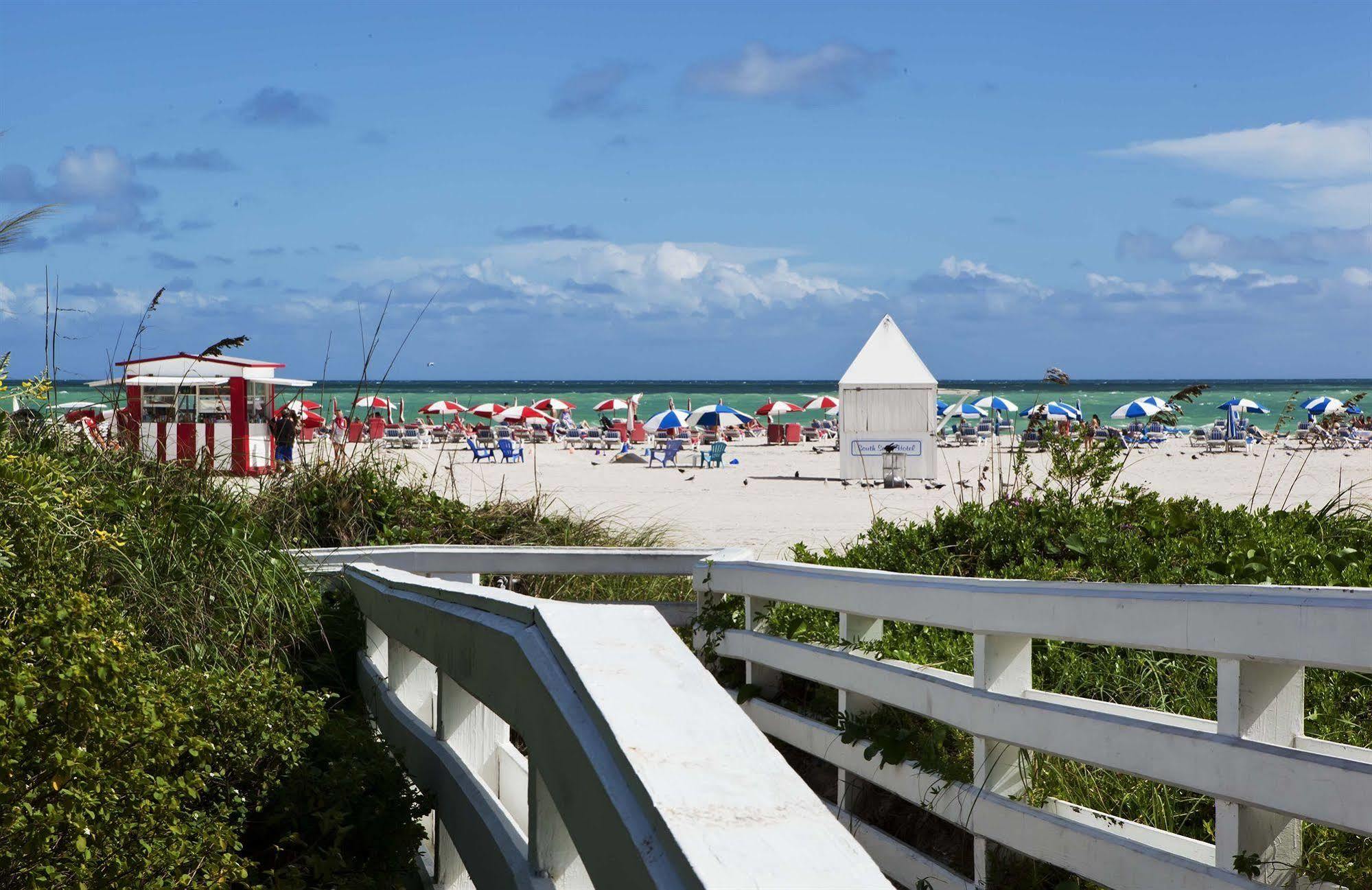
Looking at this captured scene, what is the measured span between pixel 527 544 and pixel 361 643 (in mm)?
3165

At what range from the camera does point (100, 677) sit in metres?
2.65

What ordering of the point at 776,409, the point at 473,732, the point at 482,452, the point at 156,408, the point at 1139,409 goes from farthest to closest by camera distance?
the point at 776,409
the point at 1139,409
the point at 482,452
the point at 156,408
the point at 473,732

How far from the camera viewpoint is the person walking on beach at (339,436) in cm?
723

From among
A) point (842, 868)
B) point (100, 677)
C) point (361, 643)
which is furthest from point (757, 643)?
point (842, 868)

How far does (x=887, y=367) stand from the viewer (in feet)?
84.9

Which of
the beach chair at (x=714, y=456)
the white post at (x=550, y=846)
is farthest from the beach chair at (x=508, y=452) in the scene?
the white post at (x=550, y=846)

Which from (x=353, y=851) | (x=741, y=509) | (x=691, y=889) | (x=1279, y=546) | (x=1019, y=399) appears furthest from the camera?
(x=1019, y=399)

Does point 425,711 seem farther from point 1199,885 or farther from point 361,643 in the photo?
point 1199,885

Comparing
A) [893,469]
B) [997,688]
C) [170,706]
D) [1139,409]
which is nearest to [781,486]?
[893,469]

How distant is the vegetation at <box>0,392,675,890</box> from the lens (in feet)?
8.39

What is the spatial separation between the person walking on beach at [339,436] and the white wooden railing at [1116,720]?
12.3 ft

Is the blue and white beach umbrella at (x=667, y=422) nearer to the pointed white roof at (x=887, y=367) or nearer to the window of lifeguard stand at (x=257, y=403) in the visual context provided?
the pointed white roof at (x=887, y=367)

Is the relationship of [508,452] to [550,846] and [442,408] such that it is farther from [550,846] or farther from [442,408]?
[550,846]

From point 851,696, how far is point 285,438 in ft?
21.4
